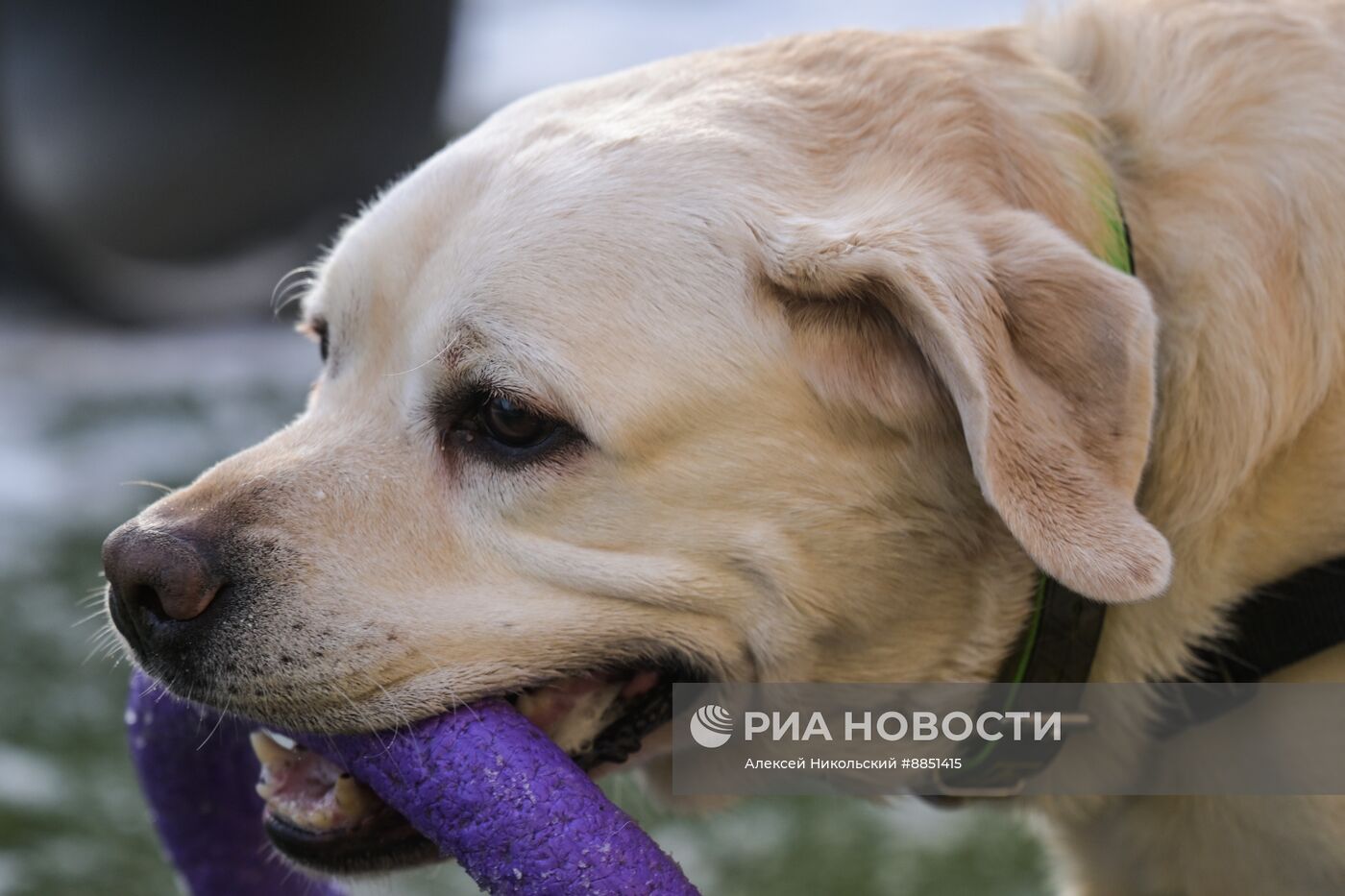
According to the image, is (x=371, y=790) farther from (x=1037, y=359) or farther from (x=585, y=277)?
(x=1037, y=359)

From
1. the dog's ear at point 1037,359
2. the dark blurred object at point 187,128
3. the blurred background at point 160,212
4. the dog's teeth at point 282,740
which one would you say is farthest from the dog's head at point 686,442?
the dark blurred object at point 187,128

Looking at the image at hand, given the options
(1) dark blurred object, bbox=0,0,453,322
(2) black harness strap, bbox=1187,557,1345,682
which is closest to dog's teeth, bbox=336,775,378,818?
(2) black harness strap, bbox=1187,557,1345,682

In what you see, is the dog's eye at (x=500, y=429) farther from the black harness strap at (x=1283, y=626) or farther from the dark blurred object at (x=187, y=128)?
the dark blurred object at (x=187, y=128)

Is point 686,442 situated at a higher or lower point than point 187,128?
higher

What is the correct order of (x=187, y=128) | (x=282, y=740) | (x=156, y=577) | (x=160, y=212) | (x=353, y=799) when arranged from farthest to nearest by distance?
1. (x=160, y=212)
2. (x=187, y=128)
3. (x=282, y=740)
4. (x=353, y=799)
5. (x=156, y=577)

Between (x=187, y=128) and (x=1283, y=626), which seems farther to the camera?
(x=187, y=128)

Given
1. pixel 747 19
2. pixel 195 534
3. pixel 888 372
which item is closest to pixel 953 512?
pixel 888 372

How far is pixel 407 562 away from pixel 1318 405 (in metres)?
1.54

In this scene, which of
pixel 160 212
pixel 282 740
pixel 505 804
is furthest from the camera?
pixel 160 212

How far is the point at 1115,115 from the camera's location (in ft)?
8.64

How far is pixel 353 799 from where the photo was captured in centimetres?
A: 248

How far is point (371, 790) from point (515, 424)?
0.70 metres

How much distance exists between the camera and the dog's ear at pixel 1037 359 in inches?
84.9

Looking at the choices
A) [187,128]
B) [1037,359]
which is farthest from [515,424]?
[187,128]
